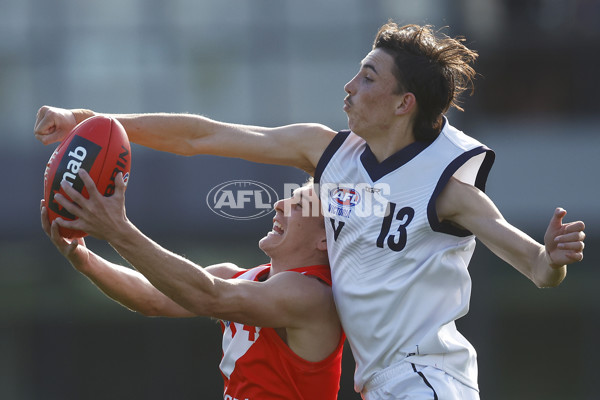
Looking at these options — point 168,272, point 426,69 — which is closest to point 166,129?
point 168,272

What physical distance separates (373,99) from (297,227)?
0.68m

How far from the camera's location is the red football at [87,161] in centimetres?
342

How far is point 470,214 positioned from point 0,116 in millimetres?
9723

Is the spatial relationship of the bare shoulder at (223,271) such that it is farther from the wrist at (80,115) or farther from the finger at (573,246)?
the finger at (573,246)

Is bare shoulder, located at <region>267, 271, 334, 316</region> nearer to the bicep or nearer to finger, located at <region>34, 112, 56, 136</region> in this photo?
the bicep

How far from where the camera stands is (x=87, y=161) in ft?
11.3

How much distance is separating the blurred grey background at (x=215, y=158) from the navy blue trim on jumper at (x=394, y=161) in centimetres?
774

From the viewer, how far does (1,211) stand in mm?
11859

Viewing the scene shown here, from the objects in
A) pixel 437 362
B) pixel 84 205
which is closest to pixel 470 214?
pixel 437 362

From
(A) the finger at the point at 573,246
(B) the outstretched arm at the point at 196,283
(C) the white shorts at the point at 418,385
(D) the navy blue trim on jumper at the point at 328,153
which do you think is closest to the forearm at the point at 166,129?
(D) the navy blue trim on jumper at the point at 328,153

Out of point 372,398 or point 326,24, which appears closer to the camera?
point 372,398

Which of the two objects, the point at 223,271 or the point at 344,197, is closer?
the point at 344,197

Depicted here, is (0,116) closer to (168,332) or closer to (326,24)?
(168,332)

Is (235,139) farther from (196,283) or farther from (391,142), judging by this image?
(196,283)
